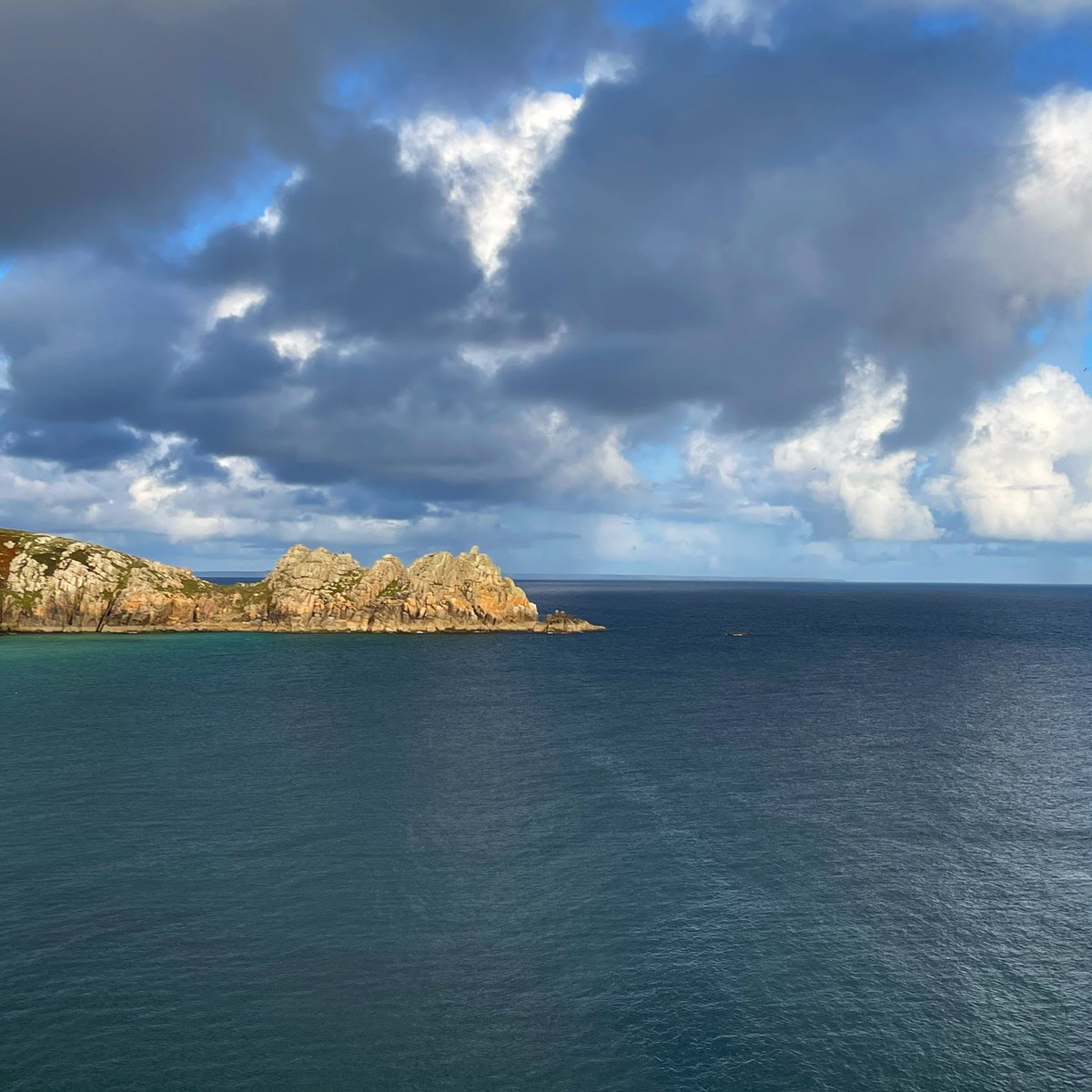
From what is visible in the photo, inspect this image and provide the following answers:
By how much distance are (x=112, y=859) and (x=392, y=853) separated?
2076cm

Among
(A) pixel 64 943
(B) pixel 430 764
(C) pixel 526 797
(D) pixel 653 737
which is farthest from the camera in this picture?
(D) pixel 653 737

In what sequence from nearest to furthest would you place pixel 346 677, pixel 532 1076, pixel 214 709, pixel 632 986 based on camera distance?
pixel 532 1076, pixel 632 986, pixel 214 709, pixel 346 677

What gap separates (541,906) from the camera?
56562mm

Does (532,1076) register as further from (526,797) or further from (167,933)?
(526,797)

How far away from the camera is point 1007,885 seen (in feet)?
201

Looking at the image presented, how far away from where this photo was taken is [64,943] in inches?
1960

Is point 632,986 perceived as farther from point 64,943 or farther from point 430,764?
point 430,764

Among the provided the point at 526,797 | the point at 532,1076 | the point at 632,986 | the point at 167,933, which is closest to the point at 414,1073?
the point at 532,1076

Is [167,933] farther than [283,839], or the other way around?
[283,839]

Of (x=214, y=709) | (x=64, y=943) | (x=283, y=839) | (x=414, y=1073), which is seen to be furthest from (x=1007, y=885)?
(x=214, y=709)

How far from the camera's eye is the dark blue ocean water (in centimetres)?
4062

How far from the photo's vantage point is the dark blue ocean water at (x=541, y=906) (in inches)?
1599

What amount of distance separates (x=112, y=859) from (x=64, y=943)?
14109 millimetres

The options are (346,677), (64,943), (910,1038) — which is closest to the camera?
(910,1038)
